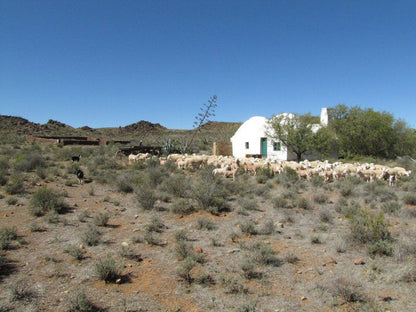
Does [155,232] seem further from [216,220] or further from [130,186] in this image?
[130,186]

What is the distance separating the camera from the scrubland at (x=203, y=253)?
175 inches

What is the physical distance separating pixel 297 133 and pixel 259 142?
401 cm

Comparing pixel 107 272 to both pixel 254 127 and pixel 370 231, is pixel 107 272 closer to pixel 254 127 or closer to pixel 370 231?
pixel 370 231

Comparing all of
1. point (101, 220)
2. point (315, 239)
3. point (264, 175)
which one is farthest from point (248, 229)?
point (264, 175)

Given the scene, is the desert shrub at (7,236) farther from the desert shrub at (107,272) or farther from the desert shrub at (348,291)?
the desert shrub at (348,291)

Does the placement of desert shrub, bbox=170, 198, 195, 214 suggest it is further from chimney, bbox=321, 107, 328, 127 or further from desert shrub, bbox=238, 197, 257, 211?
chimney, bbox=321, 107, 328, 127

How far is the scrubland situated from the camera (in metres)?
4.45

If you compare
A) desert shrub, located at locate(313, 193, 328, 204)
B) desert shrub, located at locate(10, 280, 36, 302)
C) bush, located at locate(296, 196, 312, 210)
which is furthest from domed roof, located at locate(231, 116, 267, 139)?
desert shrub, located at locate(10, 280, 36, 302)

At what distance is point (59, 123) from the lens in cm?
6250

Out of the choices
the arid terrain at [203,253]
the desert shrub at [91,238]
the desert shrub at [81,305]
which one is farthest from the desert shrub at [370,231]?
the desert shrub at [91,238]

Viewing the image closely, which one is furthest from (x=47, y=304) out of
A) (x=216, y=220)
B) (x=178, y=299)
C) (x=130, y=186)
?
(x=130, y=186)

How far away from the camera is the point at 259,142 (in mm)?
27859

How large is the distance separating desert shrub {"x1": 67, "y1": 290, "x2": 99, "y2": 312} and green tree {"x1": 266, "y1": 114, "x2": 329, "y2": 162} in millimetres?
22359

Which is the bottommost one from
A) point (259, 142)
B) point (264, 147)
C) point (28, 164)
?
point (28, 164)
